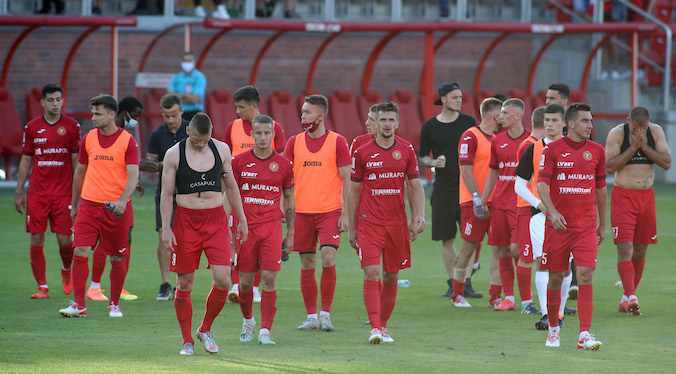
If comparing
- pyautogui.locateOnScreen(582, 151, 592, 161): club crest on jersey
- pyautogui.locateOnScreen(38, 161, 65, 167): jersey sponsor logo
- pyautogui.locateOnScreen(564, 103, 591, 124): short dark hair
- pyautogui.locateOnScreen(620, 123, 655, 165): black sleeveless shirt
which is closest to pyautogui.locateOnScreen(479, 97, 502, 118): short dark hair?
pyautogui.locateOnScreen(620, 123, 655, 165): black sleeveless shirt

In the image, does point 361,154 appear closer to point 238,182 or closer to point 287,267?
point 238,182

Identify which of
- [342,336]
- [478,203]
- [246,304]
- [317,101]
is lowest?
[342,336]

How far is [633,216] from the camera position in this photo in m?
9.62

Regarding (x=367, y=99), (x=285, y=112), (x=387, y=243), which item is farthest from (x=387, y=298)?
(x=367, y=99)

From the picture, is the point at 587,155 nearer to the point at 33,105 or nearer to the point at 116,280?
the point at 116,280

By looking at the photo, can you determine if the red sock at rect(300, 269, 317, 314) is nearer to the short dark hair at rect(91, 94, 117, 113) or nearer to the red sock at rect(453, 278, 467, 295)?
the red sock at rect(453, 278, 467, 295)

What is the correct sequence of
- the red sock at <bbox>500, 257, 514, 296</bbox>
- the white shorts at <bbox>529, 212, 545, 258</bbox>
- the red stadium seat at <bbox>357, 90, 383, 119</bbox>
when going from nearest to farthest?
the white shorts at <bbox>529, 212, 545, 258</bbox> → the red sock at <bbox>500, 257, 514, 296</bbox> → the red stadium seat at <bbox>357, 90, 383, 119</bbox>

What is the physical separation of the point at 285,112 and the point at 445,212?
13048 mm

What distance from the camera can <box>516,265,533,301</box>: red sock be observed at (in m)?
9.23

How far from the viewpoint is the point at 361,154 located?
8031mm

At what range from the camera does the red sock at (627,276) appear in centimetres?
949

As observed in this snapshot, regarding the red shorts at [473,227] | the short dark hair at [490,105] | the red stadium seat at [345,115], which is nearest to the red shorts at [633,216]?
the red shorts at [473,227]

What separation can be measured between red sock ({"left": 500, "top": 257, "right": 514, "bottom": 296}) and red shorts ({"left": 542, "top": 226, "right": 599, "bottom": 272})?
1985mm

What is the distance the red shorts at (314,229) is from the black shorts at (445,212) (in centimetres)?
209
